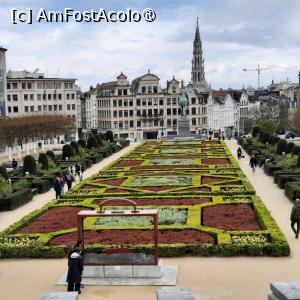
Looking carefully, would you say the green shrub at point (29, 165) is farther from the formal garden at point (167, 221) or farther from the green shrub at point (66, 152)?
the green shrub at point (66, 152)

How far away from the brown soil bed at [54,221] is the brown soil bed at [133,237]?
1.78 metres

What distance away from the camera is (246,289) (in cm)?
1558

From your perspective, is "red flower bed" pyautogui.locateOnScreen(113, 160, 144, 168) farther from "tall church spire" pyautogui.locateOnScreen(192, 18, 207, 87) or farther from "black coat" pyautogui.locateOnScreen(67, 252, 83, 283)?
"tall church spire" pyautogui.locateOnScreen(192, 18, 207, 87)

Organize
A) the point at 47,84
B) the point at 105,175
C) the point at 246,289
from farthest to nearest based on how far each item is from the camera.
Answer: the point at 47,84 < the point at 105,175 < the point at 246,289

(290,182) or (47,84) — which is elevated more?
(47,84)

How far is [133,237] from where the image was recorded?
69.3 feet

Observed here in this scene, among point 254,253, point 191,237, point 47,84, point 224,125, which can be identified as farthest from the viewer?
point 224,125

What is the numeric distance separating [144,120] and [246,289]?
115355 mm

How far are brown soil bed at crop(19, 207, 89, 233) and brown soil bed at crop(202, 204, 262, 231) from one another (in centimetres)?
589

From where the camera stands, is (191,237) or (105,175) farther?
(105,175)

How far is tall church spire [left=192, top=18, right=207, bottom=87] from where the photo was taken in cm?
17788

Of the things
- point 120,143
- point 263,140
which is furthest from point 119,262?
point 120,143

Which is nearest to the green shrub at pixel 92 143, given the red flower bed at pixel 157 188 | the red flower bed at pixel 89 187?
the red flower bed at pixel 89 187

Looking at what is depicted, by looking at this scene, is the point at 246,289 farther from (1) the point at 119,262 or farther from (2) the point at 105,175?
(2) the point at 105,175
